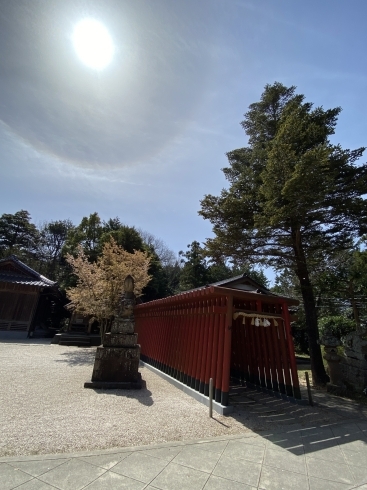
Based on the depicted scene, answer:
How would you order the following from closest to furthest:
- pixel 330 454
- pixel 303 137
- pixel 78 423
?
pixel 330 454 → pixel 78 423 → pixel 303 137

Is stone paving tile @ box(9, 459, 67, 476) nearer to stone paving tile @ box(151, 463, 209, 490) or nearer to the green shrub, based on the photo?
stone paving tile @ box(151, 463, 209, 490)

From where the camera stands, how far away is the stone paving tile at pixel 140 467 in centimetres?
246

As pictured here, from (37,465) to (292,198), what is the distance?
22.3 feet

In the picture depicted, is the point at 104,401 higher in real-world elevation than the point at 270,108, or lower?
lower

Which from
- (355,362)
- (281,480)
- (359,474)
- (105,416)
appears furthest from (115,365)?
(355,362)

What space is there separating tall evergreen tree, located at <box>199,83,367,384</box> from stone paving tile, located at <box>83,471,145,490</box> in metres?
5.85

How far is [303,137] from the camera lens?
24.3ft

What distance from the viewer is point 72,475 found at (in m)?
2.39

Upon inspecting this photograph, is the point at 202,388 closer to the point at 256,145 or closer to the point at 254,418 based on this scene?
the point at 254,418

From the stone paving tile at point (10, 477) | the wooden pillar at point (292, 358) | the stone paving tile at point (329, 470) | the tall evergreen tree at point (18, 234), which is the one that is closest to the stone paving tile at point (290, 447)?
the stone paving tile at point (329, 470)

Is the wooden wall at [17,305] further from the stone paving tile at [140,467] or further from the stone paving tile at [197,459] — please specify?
the stone paving tile at [197,459]

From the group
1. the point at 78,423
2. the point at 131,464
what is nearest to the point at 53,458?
the point at 131,464

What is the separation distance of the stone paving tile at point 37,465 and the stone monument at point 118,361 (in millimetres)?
3488

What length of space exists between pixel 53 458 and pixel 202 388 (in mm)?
3658
